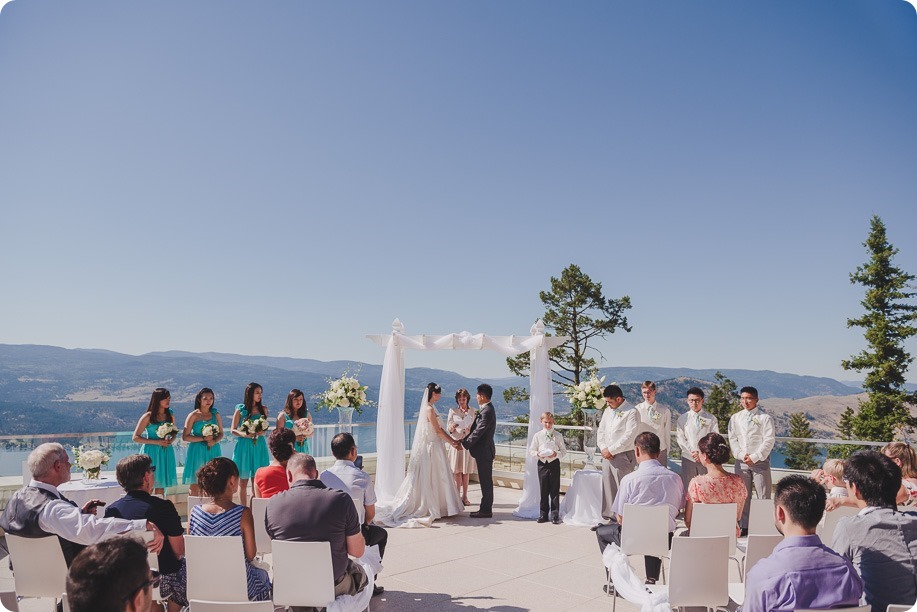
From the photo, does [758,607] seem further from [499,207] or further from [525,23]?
[499,207]

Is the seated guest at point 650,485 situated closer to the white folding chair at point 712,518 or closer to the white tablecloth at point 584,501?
the white folding chair at point 712,518

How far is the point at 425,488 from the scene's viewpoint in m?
8.62

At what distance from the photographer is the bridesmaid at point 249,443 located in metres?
7.96

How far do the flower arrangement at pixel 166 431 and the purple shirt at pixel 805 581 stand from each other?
20.6 ft

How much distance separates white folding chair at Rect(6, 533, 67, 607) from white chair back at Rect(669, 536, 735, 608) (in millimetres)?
3471

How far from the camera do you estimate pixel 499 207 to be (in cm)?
2247

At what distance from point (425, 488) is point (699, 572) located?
17.1ft

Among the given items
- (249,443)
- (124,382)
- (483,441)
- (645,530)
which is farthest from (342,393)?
(124,382)

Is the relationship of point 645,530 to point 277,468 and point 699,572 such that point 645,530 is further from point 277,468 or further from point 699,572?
point 277,468

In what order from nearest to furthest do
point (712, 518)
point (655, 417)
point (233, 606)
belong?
1. point (233, 606)
2. point (712, 518)
3. point (655, 417)

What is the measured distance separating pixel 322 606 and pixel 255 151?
13852 mm

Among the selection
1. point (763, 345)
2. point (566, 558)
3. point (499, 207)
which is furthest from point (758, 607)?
point (763, 345)

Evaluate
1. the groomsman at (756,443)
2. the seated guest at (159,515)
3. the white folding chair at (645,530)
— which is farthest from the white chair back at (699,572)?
the groomsman at (756,443)

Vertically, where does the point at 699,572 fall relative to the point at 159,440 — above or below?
below
